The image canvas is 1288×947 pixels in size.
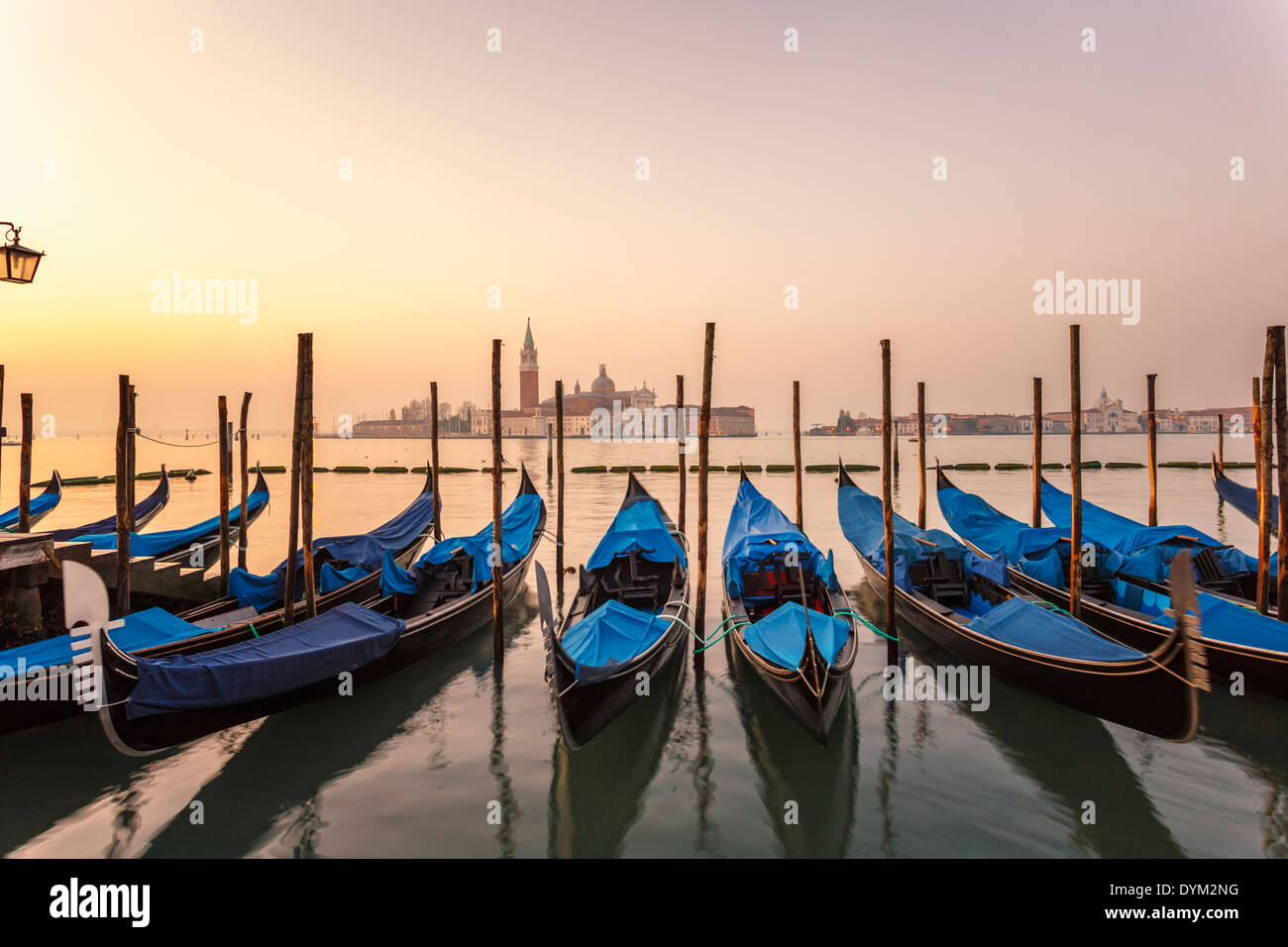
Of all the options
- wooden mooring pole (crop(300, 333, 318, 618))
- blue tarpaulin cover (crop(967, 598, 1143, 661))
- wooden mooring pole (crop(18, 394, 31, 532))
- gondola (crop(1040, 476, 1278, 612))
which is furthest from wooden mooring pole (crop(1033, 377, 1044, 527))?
wooden mooring pole (crop(18, 394, 31, 532))

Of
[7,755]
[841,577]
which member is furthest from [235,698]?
[841,577]

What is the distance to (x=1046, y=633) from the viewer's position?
4621mm

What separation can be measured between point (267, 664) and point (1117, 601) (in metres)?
7.97

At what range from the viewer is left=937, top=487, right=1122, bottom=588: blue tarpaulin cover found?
700 centimetres

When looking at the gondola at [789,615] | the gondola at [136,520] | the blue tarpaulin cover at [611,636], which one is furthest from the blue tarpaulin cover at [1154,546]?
the gondola at [136,520]

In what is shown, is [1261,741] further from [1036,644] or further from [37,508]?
[37,508]

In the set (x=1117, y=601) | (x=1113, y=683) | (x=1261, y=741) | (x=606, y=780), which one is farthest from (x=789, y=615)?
(x=1117, y=601)

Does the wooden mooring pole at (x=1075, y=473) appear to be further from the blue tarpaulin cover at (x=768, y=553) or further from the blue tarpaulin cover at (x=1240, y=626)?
the blue tarpaulin cover at (x=768, y=553)

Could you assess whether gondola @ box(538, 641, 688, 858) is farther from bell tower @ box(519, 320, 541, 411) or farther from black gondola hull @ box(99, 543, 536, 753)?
bell tower @ box(519, 320, 541, 411)

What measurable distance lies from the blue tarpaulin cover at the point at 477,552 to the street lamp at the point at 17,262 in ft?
12.1

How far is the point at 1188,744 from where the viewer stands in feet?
13.9

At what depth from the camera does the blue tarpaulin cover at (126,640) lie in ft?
13.7
